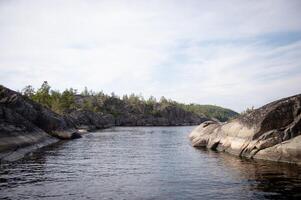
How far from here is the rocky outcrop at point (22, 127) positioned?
36062 millimetres

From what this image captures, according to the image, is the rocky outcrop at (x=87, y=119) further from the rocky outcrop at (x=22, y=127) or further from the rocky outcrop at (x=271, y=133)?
the rocky outcrop at (x=271, y=133)

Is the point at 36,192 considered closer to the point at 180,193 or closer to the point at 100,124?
the point at 180,193

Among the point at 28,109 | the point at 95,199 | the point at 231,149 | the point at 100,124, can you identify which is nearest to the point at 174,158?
the point at 231,149

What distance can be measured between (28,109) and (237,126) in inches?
1346

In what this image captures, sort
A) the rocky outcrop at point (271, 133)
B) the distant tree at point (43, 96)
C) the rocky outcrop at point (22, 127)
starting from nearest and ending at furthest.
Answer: the rocky outcrop at point (271, 133)
the rocky outcrop at point (22, 127)
the distant tree at point (43, 96)

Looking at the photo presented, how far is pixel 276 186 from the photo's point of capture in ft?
70.5

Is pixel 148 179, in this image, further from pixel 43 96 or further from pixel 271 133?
pixel 43 96

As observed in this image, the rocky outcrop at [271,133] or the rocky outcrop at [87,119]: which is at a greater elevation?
the rocky outcrop at [87,119]

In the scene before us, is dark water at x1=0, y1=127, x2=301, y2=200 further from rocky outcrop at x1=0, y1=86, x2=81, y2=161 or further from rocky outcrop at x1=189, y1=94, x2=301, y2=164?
rocky outcrop at x1=0, y1=86, x2=81, y2=161

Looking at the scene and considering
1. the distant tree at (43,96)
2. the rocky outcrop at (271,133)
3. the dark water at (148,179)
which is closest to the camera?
the dark water at (148,179)

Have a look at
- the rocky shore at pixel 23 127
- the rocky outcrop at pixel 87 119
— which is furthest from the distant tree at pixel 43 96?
the rocky shore at pixel 23 127

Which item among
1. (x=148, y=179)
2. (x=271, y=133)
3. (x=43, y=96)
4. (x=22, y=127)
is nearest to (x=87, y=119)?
(x=43, y=96)

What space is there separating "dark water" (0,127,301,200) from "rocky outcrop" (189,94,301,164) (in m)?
1.83

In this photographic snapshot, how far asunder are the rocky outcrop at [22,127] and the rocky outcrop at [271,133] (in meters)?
23.5
